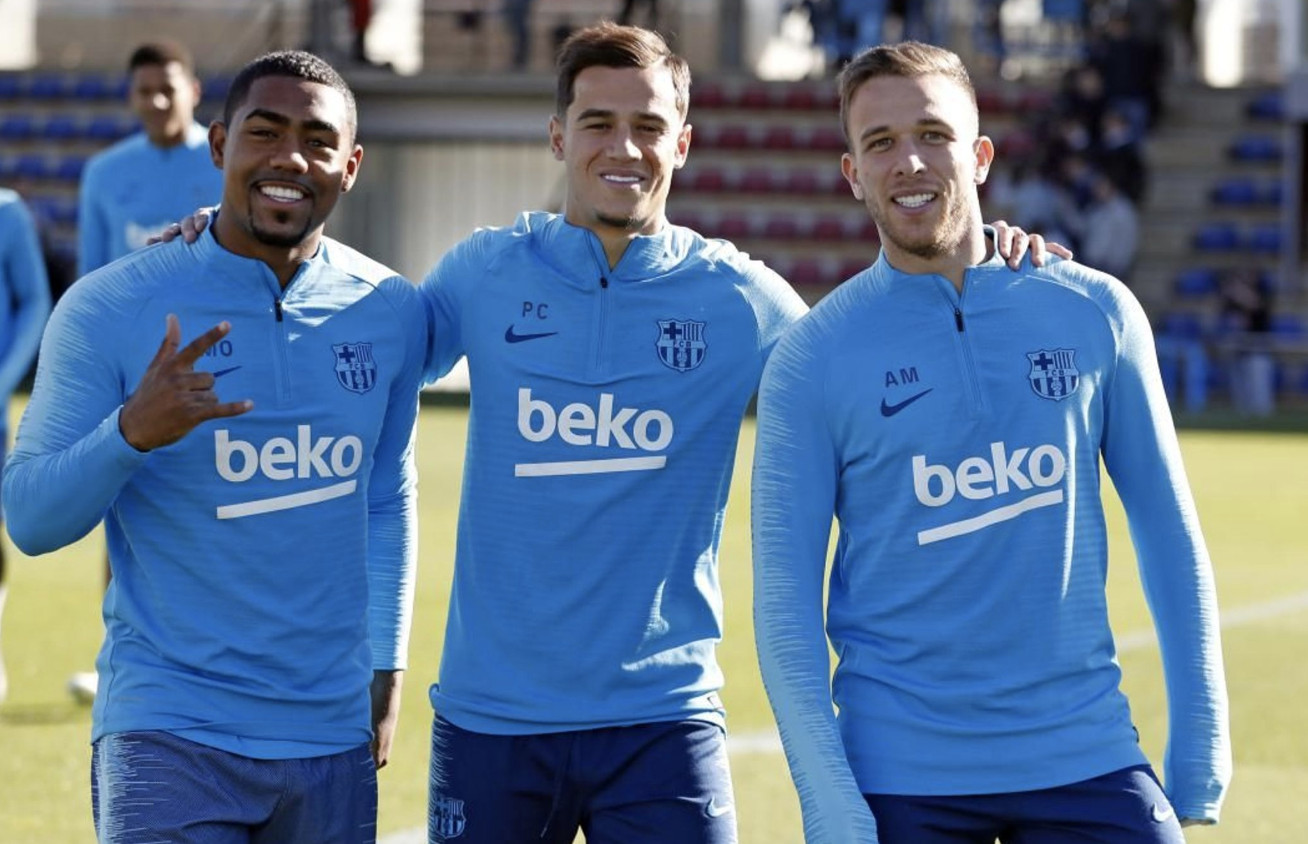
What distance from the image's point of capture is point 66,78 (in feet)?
106

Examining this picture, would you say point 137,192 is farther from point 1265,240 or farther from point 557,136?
point 1265,240

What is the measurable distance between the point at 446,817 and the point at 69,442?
91 cm

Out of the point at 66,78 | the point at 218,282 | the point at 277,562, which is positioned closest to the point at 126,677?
the point at 277,562

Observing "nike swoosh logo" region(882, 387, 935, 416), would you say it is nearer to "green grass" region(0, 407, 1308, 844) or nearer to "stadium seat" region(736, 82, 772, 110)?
"green grass" region(0, 407, 1308, 844)

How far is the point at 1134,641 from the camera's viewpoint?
9.95m

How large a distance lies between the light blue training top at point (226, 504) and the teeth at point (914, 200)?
96cm

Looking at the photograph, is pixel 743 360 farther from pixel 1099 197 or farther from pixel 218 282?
pixel 1099 197

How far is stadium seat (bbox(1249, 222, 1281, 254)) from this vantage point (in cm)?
2648

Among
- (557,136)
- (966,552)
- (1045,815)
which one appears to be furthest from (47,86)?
(1045,815)

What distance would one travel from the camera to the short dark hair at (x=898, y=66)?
3596mm

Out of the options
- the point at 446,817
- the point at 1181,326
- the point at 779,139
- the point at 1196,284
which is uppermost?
the point at 446,817

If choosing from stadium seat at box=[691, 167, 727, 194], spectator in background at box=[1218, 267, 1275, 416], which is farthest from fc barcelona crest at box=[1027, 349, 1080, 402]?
stadium seat at box=[691, 167, 727, 194]

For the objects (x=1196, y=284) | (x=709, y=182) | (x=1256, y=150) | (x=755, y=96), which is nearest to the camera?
(x=1196, y=284)

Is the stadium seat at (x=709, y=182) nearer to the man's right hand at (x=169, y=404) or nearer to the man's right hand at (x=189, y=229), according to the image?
the man's right hand at (x=189, y=229)
